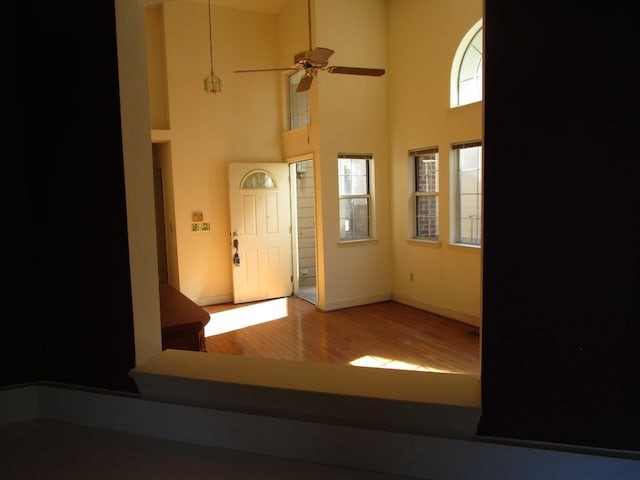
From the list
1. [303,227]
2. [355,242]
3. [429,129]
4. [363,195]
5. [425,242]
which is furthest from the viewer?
[303,227]

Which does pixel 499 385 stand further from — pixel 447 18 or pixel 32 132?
pixel 447 18

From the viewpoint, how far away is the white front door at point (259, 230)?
661 centimetres

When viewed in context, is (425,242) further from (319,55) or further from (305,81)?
(319,55)

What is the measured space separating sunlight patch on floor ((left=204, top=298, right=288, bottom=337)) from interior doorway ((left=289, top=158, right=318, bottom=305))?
25.7 inches

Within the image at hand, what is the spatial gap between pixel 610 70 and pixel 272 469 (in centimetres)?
112

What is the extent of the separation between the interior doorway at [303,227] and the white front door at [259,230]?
129 millimetres

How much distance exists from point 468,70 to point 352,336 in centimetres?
339

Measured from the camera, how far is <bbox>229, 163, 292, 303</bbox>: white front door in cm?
661

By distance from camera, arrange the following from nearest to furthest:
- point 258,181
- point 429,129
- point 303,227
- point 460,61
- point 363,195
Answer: point 460,61, point 429,129, point 363,195, point 258,181, point 303,227

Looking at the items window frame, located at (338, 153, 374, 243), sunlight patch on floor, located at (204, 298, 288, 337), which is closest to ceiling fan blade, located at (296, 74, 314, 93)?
window frame, located at (338, 153, 374, 243)

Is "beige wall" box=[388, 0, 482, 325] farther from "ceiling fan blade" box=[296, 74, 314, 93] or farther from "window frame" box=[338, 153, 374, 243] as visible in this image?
"ceiling fan blade" box=[296, 74, 314, 93]

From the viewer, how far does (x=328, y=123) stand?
19.5 ft

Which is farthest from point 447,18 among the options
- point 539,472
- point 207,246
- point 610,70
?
point 539,472

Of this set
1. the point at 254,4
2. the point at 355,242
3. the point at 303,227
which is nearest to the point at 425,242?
the point at 355,242
